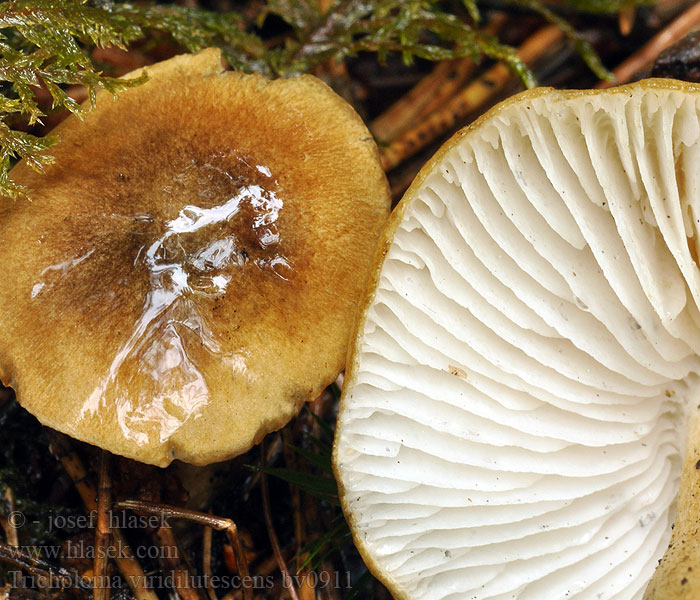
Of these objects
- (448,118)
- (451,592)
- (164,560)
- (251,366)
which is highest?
(448,118)

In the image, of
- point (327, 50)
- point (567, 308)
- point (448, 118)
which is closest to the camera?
point (567, 308)

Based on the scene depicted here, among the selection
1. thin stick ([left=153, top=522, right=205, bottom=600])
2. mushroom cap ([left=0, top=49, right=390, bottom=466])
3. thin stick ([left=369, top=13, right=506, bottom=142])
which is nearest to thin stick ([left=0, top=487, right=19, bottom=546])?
thin stick ([left=153, top=522, right=205, bottom=600])

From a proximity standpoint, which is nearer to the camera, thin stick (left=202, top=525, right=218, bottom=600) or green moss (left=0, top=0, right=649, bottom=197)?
green moss (left=0, top=0, right=649, bottom=197)

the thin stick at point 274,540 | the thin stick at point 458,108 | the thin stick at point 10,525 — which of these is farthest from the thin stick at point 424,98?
the thin stick at point 10,525

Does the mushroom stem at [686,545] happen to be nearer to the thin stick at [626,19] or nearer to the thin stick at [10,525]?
the thin stick at [10,525]

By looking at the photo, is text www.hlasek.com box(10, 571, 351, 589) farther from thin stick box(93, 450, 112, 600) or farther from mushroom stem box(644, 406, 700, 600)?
mushroom stem box(644, 406, 700, 600)

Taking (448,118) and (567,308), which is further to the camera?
(448,118)

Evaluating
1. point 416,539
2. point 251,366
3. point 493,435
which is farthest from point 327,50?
point 416,539

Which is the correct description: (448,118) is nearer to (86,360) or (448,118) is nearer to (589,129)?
(589,129)
